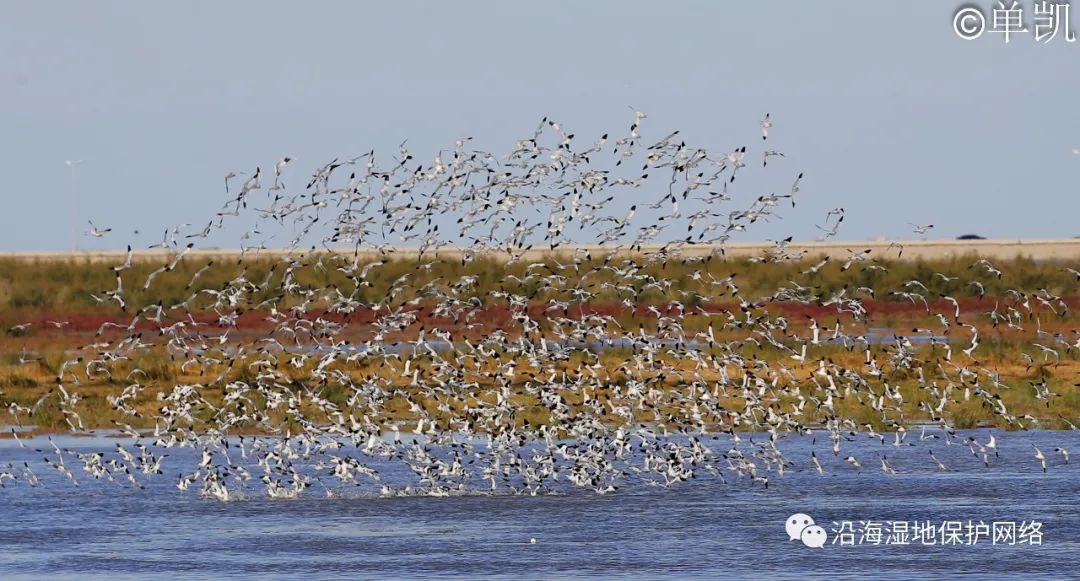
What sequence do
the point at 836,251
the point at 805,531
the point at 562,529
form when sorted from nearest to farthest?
the point at 805,531
the point at 562,529
the point at 836,251

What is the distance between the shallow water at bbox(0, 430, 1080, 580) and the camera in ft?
72.1

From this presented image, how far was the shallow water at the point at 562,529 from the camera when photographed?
72.1 ft

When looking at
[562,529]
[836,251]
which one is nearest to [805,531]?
[562,529]

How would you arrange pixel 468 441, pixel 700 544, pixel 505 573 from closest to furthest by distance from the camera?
pixel 505 573 → pixel 700 544 → pixel 468 441

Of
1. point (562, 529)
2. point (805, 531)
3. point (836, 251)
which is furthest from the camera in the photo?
point (836, 251)

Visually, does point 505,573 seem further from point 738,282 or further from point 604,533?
point 738,282

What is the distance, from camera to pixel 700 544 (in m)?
23.4

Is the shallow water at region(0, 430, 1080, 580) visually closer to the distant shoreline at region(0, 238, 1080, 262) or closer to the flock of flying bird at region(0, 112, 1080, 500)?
the flock of flying bird at region(0, 112, 1080, 500)

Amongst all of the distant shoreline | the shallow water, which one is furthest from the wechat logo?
the distant shoreline

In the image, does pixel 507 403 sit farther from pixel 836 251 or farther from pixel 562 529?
pixel 836 251

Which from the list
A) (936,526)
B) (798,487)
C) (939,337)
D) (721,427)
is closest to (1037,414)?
(721,427)

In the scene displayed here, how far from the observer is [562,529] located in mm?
24844

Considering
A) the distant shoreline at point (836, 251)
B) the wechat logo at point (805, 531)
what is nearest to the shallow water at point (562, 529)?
the wechat logo at point (805, 531)

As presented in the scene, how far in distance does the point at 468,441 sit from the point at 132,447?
5.85 meters
